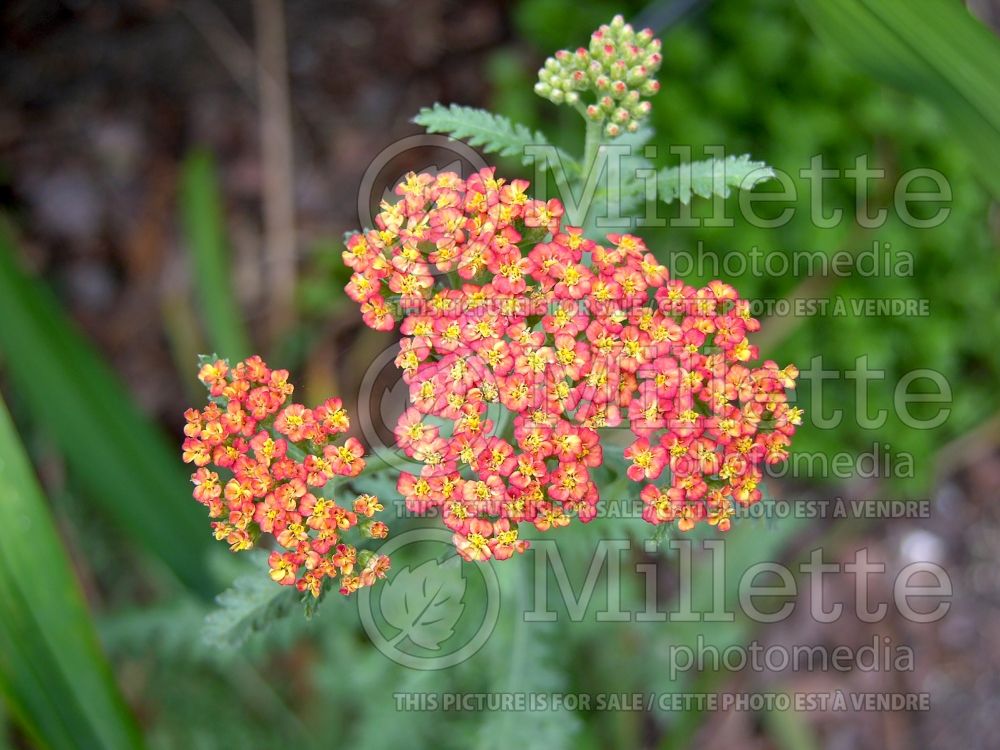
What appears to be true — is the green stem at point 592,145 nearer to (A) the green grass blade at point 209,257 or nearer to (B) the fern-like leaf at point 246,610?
(B) the fern-like leaf at point 246,610

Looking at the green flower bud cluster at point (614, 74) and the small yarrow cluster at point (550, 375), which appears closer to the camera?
the small yarrow cluster at point (550, 375)

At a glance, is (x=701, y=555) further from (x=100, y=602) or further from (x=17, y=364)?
(x=17, y=364)

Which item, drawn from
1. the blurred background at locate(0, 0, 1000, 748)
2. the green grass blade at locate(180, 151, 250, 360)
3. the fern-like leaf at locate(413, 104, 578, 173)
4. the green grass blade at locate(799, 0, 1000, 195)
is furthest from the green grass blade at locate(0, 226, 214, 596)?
the green grass blade at locate(799, 0, 1000, 195)

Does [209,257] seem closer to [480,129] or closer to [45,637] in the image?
[45,637]

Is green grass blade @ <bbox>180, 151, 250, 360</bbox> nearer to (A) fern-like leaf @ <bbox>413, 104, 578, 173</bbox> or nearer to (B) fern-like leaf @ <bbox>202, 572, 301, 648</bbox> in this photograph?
(B) fern-like leaf @ <bbox>202, 572, 301, 648</bbox>

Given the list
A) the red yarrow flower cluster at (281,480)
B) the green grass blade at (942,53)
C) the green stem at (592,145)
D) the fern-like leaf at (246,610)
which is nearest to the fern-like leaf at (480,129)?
the green stem at (592,145)

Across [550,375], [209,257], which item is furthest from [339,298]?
[550,375]

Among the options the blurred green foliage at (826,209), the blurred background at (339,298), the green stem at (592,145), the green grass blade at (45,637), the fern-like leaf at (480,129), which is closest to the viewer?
the fern-like leaf at (480,129)
